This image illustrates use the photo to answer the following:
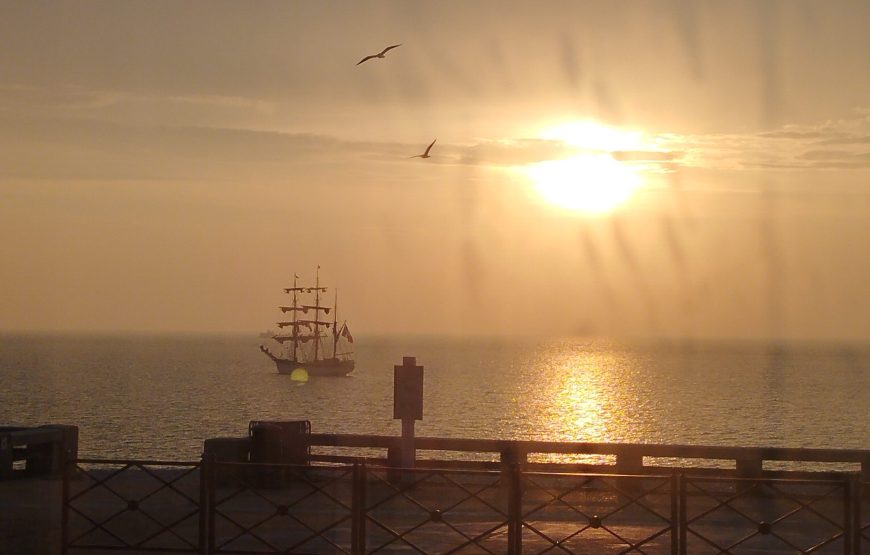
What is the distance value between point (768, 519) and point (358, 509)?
7459 millimetres

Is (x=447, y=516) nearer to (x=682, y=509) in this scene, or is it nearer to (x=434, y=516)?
(x=434, y=516)

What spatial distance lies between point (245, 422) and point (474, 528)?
81.1 metres

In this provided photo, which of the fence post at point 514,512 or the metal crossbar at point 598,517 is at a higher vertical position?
the fence post at point 514,512

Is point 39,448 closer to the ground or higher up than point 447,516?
higher up

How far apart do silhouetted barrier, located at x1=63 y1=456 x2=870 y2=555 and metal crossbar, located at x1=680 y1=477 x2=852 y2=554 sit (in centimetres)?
3

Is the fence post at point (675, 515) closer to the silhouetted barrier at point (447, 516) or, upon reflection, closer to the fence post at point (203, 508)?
the silhouetted barrier at point (447, 516)

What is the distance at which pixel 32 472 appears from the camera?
19.7m

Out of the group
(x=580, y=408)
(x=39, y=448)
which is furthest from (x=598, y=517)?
(x=580, y=408)

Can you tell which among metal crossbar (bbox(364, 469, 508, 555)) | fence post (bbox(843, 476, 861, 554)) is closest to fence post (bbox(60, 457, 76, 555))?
metal crossbar (bbox(364, 469, 508, 555))

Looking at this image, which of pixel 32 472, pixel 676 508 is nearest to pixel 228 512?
pixel 32 472

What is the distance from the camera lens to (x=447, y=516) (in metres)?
15.9

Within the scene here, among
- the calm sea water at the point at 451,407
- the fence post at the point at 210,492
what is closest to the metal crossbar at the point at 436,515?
the fence post at the point at 210,492

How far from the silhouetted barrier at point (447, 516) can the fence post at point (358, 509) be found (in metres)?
0.01

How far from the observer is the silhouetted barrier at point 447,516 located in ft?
38.3
